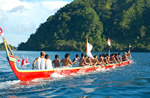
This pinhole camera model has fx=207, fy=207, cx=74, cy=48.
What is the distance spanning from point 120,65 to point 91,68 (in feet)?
24.8

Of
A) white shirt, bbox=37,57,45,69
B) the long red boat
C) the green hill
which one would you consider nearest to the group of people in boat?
white shirt, bbox=37,57,45,69

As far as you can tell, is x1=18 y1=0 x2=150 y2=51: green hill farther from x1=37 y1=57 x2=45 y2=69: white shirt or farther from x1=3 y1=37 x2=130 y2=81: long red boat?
x1=37 y1=57 x2=45 y2=69: white shirt

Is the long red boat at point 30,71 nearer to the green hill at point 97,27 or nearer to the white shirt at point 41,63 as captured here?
the white shirt at point 41,63

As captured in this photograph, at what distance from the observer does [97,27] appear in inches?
5674

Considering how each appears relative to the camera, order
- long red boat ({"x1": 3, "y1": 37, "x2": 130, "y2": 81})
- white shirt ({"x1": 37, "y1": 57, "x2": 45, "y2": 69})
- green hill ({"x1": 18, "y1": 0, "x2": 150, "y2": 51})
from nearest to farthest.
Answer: long red boat ({"x1": 3, "y1": 37, "x2": 130, "y2": 81})
white shirt ({"x1": 37, "y1": 57, "x2": 45, "y2": 69})
green hill ({"x1": 18, "y1": 0, "x2": 150, "y2": 51})

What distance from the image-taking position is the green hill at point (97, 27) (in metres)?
129

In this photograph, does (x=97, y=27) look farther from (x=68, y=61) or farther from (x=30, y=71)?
(x=30, y=71)

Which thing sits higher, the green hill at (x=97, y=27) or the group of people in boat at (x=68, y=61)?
the green hill at (x=97, y=27)

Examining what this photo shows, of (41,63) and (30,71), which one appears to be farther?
(41,63)

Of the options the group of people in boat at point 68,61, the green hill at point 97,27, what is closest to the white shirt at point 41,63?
the group of people in boat at point 68,61

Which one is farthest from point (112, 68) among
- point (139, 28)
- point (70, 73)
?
point (139, 28)

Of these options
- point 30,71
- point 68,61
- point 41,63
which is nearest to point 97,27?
point 68,61

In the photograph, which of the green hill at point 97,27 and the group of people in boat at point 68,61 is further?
the green hill at point 97,27

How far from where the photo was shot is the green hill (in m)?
129
